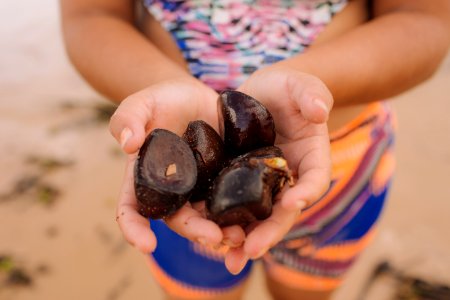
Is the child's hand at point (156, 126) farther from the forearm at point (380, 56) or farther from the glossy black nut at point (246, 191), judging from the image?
the forearm at point (380, 56)

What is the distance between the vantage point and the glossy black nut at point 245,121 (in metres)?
1.30

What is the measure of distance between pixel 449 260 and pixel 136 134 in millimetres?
2573

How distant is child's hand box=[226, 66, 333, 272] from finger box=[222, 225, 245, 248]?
0.02 m

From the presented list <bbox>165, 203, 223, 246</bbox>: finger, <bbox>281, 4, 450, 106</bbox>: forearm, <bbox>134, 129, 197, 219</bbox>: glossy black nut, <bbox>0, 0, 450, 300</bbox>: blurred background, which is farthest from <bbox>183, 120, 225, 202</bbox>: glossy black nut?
<bbox>0, 0, 450, 300</bbox>: blurred background

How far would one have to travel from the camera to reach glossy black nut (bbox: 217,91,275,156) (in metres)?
1.30

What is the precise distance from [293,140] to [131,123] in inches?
18.1

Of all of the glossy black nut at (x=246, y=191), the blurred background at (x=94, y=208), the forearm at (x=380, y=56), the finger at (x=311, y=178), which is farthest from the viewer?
the blurred background at (x=94, y=208)

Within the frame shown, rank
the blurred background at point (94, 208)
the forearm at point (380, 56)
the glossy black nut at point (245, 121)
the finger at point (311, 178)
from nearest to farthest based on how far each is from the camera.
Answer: the finger at point (311, 178), the glossy black nut at point (245, 121), the forearm at point (380, 56), the blurred background at point (94, 208)

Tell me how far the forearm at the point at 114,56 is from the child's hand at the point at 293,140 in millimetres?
337

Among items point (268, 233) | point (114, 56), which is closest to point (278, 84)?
point (268, 233)

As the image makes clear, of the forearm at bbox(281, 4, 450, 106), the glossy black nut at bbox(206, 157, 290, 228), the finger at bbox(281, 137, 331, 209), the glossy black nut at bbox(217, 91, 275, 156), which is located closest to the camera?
the finger at bbox(281, 137, 331, 209)

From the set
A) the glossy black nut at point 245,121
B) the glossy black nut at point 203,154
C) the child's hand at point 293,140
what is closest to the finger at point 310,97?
the child's hand at point 293,140

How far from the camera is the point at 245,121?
133cm

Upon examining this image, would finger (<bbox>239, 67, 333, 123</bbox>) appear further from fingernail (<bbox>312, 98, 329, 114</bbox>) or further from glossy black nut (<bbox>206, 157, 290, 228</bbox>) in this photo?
glossy black nut (<bbox>206, 157, 290, 228</bbox>)
